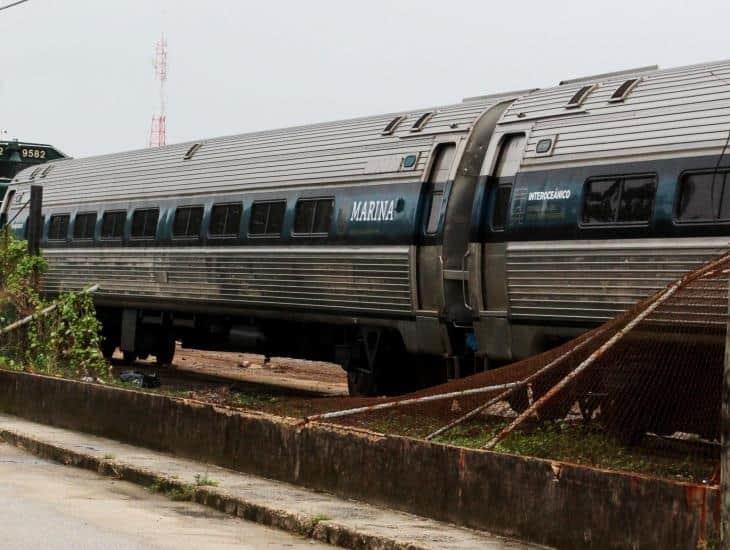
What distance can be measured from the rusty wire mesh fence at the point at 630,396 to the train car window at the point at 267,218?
9.95m

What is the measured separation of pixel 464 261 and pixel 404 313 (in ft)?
4.64

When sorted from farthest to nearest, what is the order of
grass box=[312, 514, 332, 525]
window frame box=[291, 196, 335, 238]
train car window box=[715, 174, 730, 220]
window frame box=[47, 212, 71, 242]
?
window frame box=[47, 212, 71, 242] < window frame box=[291, 196, 335, 238] < train car window box=[715, 174, 730, 220] < grass box=[312, 514, 332, 525]

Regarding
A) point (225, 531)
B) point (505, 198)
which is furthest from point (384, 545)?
point (505, 198)

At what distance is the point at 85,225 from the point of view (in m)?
27.0

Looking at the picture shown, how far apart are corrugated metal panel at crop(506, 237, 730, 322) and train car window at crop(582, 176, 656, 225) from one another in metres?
0.27

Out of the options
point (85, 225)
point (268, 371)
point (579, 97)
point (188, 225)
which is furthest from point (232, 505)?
point (268, 371)

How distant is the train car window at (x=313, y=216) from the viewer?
19.6 m

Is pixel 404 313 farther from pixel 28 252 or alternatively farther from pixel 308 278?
pixel 28 252

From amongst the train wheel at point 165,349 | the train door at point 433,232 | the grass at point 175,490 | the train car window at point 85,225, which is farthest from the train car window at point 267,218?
the grass at point 175,490

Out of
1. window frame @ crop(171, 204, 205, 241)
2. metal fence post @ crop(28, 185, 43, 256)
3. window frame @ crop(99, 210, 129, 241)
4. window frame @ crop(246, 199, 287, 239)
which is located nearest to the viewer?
metal fence post @ crop(28, 185, 43, 256)

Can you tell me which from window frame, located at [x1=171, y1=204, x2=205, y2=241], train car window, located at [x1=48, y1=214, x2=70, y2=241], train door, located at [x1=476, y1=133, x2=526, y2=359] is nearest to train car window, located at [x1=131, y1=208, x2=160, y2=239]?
window frame, located at [x1=171, y1=204, x2=205, y2=241]

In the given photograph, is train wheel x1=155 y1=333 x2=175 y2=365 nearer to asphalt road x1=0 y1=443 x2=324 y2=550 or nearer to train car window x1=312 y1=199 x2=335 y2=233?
train car window x1=312 y1=199 x2=335 y2=233

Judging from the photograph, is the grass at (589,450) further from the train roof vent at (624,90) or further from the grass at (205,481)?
the train roof vent at (624,90)

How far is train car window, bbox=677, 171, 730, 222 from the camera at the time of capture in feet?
45.0
